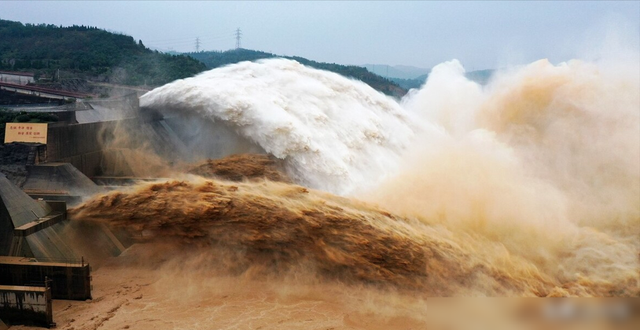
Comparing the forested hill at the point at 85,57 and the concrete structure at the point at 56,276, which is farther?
the forested hill at the point at 85,57

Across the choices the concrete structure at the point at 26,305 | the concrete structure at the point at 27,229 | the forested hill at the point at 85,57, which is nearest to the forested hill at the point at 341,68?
the forested hill at the point at 85,57

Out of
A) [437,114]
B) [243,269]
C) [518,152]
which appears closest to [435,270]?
[243,269]

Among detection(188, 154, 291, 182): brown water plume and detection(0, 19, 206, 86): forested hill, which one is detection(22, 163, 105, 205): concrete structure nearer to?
detection(188, 154, 291, 182): brown water plume

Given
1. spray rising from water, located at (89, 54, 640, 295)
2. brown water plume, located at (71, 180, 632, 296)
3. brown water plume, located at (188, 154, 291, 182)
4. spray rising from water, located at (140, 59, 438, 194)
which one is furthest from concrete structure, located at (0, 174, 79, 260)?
spray rising from water, located at (140, 59, 438, 194)

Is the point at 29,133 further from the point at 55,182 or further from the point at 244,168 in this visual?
the point at 244,168

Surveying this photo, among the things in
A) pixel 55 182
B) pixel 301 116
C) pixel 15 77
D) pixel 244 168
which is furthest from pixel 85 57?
pixel 244 168

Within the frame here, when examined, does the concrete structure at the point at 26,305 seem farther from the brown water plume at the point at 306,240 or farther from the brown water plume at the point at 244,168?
the brown water plume at the point at 244,168

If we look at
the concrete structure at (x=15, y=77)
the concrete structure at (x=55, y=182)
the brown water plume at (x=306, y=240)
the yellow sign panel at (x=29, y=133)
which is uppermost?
the concrete structure at (x=15, y=77)
